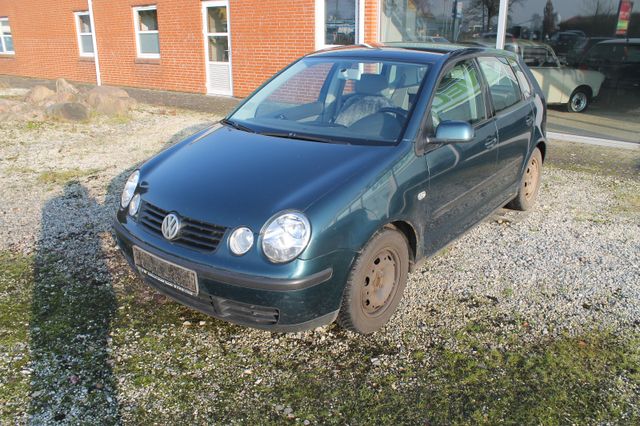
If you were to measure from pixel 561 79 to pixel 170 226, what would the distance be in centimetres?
1059

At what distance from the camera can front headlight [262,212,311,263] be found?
9.21 ft

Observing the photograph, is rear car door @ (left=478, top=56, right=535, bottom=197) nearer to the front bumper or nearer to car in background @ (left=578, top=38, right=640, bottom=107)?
the front bumper

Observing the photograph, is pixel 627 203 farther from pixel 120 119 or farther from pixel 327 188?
pixel 120 119

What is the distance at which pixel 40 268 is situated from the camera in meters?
4.28

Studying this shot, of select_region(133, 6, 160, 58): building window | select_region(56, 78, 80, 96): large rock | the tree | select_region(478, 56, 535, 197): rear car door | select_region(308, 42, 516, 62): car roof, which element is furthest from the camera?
select_region(133, 6, 160, 58): building window

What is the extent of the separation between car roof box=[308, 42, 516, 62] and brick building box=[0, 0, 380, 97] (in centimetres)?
652

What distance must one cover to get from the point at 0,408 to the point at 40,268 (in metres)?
1.78

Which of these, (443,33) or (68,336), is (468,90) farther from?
(443,33)

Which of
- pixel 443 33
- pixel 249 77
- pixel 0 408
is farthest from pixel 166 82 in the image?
pixel 0 408

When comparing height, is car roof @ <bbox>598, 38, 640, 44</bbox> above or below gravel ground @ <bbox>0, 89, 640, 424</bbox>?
above

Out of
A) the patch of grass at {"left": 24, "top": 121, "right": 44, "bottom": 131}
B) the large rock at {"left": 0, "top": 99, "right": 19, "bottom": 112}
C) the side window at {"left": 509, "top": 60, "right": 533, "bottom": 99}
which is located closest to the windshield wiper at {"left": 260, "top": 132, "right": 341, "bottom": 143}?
the side window at {"left": 509, "top": 60, "right": 533, "bottom": 99}

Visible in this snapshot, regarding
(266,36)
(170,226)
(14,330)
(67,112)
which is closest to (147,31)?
(266,36)

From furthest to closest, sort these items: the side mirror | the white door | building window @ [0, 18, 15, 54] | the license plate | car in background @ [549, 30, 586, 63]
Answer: building window @ [0, 18, 15, 54] → the white door → car in background @ [549, 30, 586, 63] → the side mirror → the license plate

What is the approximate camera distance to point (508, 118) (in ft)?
15.2
